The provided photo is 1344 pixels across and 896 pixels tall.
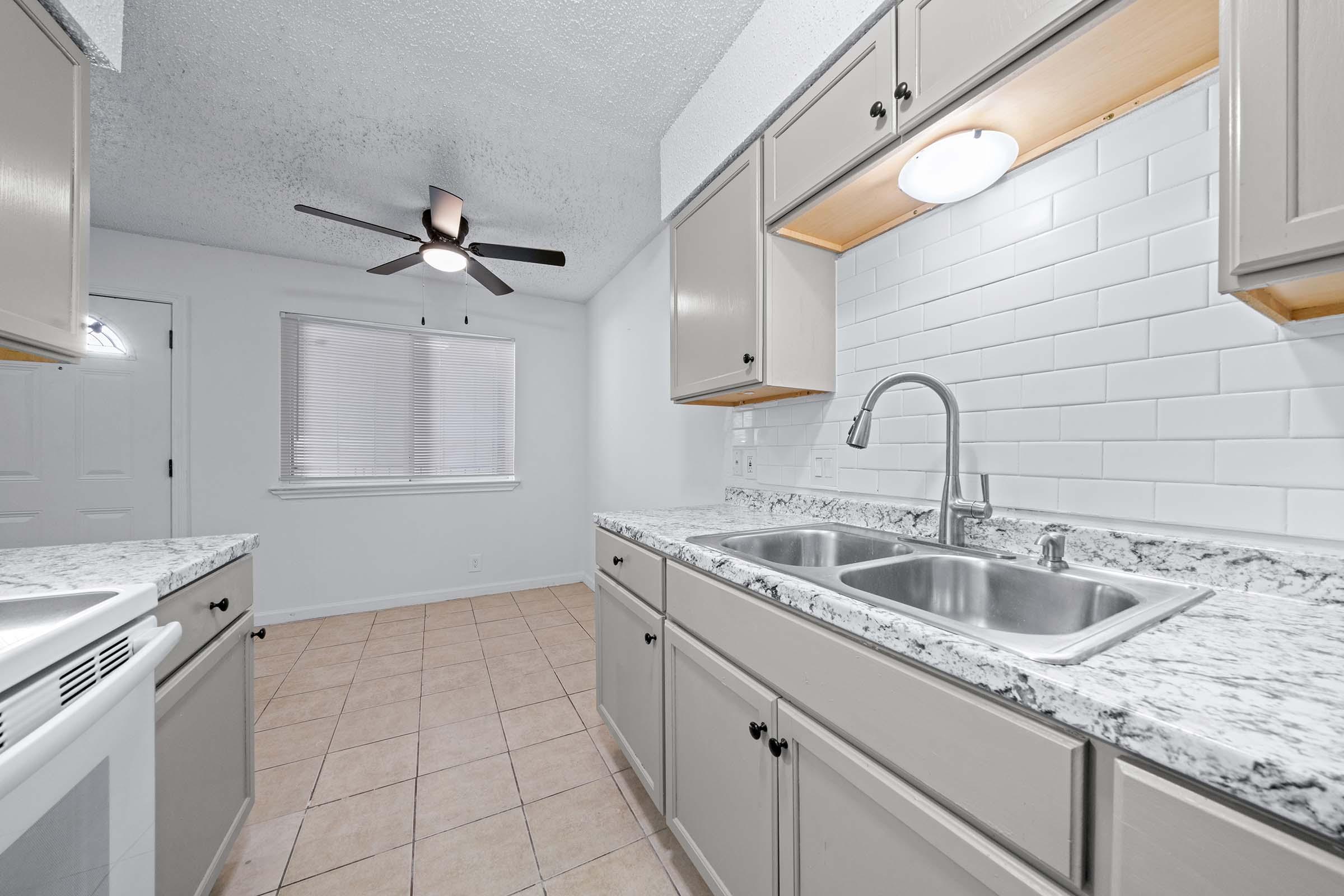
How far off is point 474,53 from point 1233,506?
2.31 m

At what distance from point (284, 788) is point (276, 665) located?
1.26 meters

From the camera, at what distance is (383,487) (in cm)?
350

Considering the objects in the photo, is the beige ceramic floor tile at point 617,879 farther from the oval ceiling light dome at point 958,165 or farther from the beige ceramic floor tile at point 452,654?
the oval ceiling light dome at point 958,165

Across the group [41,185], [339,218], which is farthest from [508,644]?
[41,185]

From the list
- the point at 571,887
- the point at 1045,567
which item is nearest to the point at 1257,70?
the point at 1045,567

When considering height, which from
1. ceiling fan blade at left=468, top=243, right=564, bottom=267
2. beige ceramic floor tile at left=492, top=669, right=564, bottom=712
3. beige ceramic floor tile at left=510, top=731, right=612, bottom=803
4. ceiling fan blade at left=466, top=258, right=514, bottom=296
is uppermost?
ceiling fan blade at left=468, top=243, right=564, bottom=267

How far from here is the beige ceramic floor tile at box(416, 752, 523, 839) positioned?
5.00 ft

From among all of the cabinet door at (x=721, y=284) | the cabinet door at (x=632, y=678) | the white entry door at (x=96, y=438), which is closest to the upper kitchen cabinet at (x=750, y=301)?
the cabinet door at (x=721, y=284)

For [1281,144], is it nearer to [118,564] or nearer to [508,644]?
[118,564]

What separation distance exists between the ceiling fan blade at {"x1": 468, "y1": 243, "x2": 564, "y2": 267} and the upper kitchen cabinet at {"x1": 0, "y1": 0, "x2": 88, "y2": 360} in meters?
1.31

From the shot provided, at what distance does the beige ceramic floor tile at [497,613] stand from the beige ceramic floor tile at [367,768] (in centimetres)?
135

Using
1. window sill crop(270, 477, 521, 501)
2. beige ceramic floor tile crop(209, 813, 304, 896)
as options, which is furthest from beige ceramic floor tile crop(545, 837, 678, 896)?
window sill crop(270, 477, 521, 501)

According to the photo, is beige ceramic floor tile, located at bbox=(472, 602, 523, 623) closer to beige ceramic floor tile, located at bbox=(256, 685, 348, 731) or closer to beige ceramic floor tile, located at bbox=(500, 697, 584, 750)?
beige ceramic floor tile, located at bbox=(256, 685, 348, 731)

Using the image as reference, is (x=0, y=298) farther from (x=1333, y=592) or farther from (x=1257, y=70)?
(x=1333, y=592)
